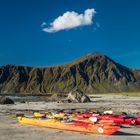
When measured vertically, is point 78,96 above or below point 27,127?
above

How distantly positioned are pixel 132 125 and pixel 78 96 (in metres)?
56.1

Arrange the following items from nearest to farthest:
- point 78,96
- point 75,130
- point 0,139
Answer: point 0,139 → point 75,130 → point 78,96

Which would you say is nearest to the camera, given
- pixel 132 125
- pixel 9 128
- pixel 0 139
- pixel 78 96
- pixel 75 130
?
pixel 0 139

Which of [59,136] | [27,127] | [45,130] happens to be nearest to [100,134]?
[59,136]

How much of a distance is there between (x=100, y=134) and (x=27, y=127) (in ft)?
24.3

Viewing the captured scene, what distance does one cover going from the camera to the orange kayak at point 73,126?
25791 mm

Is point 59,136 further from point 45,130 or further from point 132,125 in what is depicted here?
point 132,125

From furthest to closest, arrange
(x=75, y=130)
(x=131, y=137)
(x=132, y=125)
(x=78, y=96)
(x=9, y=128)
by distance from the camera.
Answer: (x=78, y=96), (x=132, y=125), (x=9, y=128), (x=75, y=130), (x=131, y=137)

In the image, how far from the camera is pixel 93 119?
30.3m

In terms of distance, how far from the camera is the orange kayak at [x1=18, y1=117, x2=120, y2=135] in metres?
25.8

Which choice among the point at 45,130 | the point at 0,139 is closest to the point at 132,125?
the point at 45,130

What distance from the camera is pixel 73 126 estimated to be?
27938 millimetres

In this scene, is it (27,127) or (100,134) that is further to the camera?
(27,127)

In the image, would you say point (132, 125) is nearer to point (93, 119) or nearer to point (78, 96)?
point (93, 119)
